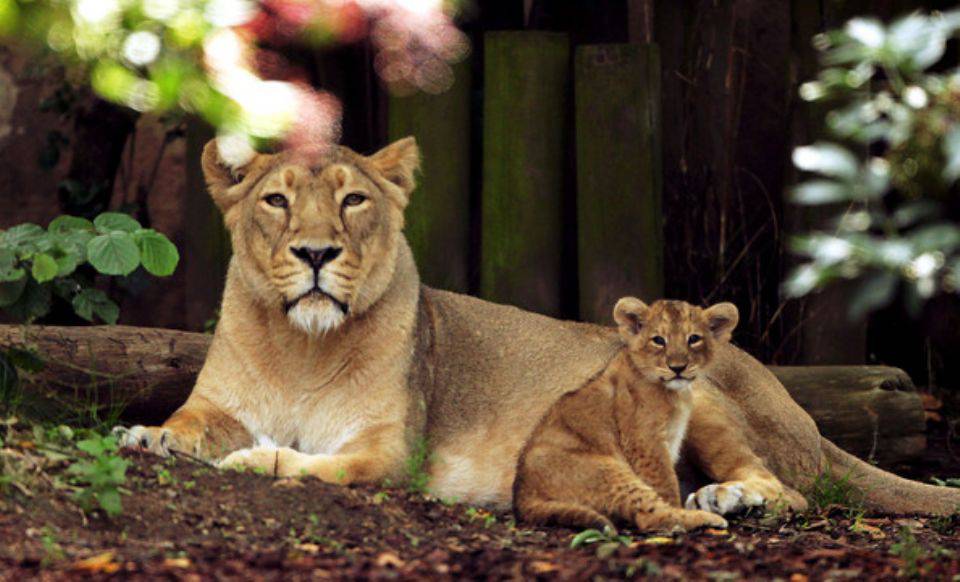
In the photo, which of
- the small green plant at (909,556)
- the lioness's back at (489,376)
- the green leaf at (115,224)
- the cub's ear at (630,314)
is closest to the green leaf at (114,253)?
the green leaf at (115,224)

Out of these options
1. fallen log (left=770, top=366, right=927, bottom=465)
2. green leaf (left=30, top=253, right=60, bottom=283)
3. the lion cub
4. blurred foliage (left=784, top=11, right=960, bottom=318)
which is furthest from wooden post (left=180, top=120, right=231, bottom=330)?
blurred foliage (left=784, top=11, right=960, bottom=318)

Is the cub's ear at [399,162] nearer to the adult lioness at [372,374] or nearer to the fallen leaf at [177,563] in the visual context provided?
the adult lioness at [372,374]

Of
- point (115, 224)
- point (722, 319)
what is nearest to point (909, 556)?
point (722, 319)

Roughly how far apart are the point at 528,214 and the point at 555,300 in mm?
465

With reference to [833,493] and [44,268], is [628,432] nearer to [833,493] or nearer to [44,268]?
[833,493]

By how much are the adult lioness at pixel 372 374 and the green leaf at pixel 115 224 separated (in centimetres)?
47

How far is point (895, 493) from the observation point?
6.75 metres

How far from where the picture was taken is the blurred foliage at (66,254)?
18.7 feet

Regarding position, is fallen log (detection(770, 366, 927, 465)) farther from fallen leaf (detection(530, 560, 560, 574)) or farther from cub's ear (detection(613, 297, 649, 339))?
fallen leaf (detection(530, 560, 560, 574))

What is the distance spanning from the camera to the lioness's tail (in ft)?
22.0

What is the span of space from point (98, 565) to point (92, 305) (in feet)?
8.39

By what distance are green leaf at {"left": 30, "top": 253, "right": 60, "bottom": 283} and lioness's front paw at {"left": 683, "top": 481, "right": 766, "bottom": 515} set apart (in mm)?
2682

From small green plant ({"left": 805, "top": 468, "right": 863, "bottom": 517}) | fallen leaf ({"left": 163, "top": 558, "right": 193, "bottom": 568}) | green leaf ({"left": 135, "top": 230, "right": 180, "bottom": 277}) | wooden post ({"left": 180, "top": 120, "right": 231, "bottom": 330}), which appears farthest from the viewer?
wooden post ({"left": 180, "top": 120, "right": 231, "bottom": 330})

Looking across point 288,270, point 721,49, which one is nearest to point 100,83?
point 288,270
